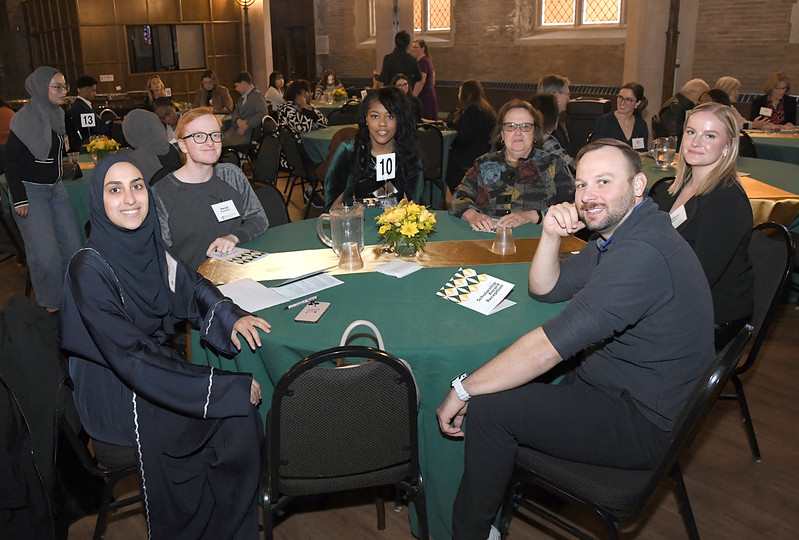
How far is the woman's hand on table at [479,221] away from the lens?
307 cm

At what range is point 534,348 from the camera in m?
1.82

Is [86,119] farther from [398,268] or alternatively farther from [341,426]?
[341,426]

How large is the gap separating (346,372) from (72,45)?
14.2 m

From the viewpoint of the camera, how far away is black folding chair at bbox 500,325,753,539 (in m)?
1.65

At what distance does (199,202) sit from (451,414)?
167cm

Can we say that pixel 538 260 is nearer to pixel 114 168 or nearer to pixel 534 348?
pixel 534 348

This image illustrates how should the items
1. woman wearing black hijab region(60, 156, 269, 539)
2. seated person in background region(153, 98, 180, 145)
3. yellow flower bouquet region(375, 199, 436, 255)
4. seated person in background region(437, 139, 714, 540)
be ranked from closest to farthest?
seated person in background region(437, 139, 714, 540), woman wearing black hijab region(60, 156, 269, 539), yellow flower bouquet region(375, 199, 436, 255), seated person in background region(153, 98, 180, 145)

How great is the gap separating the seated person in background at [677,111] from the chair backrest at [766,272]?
3.33 metres

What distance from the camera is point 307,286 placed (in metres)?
2.40

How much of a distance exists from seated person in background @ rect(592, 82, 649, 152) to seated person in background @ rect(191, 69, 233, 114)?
228 inches

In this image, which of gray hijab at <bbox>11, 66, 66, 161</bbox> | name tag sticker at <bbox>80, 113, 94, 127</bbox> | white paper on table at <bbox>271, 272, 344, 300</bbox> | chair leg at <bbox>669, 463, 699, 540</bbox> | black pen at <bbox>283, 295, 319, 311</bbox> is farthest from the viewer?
name tag sticker at <bbox>80, 113, 94, 127</bbox>

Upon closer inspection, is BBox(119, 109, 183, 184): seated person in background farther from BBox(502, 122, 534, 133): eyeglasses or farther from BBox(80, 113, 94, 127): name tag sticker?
BBox(502, 122, 534, 133): eyeglasses

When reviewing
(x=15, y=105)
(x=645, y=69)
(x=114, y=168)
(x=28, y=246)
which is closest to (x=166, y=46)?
(x=15, y=105)

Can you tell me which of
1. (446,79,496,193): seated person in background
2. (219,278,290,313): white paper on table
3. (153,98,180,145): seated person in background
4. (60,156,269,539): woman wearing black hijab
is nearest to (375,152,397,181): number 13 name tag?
(219,278,290,313): white paper on table
